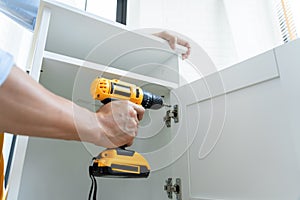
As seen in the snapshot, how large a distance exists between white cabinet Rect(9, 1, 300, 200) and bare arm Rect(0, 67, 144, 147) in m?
0.31

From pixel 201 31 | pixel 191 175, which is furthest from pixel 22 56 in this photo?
pixel 201 31

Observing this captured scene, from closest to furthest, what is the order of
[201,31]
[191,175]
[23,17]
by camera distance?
[23,17], [191,175], [201,31]

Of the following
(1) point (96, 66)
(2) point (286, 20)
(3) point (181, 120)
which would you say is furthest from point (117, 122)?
(2) point (286, 20)

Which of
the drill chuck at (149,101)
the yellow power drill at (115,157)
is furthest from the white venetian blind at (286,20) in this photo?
the yellow power drill at (115,157)

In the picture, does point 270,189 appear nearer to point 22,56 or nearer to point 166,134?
point 166,134

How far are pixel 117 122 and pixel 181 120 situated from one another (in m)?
0.41

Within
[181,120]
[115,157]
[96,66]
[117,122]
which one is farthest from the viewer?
[181,120]

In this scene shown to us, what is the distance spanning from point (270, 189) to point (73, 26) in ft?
2.65

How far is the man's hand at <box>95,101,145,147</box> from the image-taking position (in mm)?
501

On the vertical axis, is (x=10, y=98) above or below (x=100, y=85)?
below

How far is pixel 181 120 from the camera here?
89 cm

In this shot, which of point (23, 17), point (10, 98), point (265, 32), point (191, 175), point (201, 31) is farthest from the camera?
point (201, 31)

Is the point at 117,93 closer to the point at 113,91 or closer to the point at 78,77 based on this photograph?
the point at 113,91

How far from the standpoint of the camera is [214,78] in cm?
78
